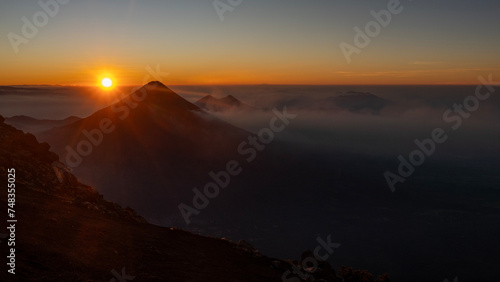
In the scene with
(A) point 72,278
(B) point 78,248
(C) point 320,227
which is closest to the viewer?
(A) point 72,278

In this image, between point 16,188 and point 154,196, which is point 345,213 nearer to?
point 154,196

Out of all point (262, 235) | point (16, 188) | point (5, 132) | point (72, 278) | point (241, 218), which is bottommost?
point (72, 278)

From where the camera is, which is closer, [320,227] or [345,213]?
[320,227]

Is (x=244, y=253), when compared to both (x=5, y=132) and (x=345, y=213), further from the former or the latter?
(x=345, y=213)

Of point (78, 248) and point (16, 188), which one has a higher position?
point (16, 188)

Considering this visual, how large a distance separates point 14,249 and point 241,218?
167 meters

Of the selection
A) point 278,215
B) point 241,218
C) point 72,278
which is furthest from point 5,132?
point 278,215

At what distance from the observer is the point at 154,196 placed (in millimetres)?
192875

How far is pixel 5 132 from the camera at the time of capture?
28266 millimetres

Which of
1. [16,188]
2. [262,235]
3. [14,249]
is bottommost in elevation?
[14,249]

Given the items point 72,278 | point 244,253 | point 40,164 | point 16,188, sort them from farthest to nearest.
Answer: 1. point 40,164
2. point 244,253
3. point 16,188
4. point 72,278

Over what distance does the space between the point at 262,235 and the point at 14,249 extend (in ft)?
500

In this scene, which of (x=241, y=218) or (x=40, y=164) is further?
(x=241, y=218)

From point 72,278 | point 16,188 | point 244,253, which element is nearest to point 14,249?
point 72,278
